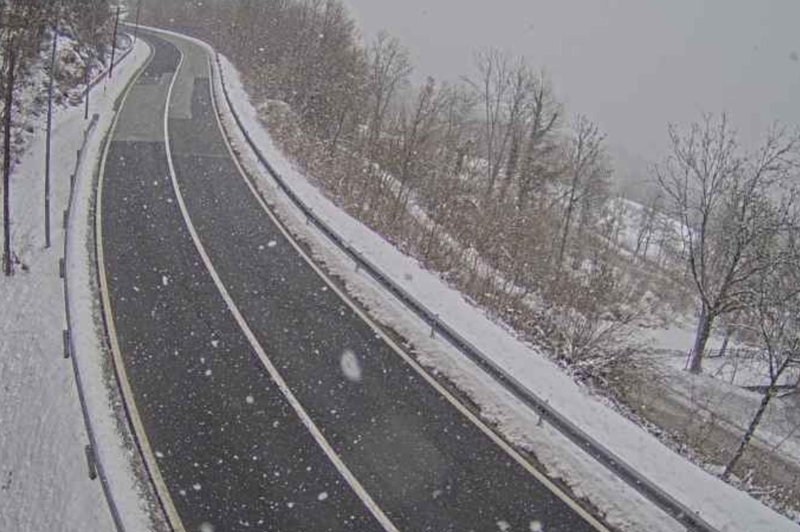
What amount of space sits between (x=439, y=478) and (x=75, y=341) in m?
7.54

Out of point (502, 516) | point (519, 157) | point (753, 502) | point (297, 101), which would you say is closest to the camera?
point (502, 516)

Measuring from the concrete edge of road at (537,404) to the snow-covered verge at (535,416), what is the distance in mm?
276

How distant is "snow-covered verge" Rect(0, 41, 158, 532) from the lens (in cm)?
928

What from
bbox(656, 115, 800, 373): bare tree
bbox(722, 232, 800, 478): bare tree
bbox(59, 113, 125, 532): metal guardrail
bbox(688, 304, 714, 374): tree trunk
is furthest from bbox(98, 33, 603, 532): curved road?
bbox(688, 304, 714, 374): tree trunk

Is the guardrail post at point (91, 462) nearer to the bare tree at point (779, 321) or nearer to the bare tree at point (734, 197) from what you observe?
the bare tree at point (779, 321)

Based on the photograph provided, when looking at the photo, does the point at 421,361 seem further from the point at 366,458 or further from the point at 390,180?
the point at 390,180

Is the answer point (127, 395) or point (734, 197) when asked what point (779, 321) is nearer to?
point (734, 197)

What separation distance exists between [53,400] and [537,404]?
833 cm

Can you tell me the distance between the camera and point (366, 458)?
10141 mm

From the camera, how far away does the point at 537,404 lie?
36.1 ft

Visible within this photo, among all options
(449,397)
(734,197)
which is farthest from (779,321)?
(449,397)

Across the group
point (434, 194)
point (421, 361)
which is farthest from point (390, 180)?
point (421, 361)

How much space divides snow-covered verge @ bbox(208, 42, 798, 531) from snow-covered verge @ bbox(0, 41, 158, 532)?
228 inches

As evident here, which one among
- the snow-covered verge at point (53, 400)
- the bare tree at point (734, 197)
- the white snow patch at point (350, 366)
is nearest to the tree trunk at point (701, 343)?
the bare tree at point (734, 197)
